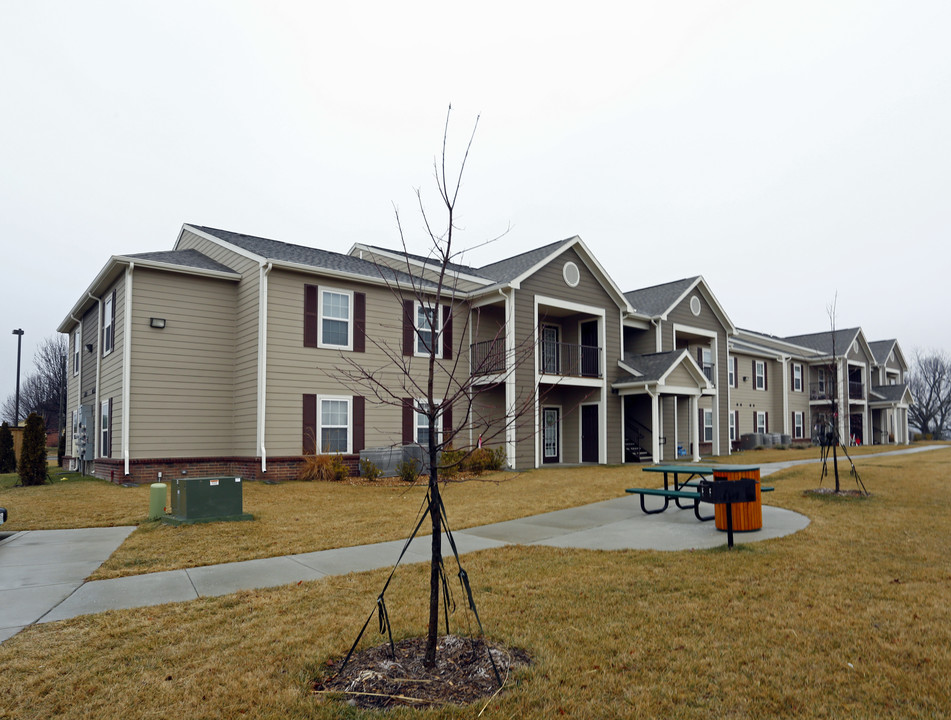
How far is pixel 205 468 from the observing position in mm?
17125

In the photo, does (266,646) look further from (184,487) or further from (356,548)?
(184,487)

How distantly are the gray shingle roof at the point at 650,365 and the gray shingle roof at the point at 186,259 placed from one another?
45.6ft

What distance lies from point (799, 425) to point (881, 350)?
14.9m

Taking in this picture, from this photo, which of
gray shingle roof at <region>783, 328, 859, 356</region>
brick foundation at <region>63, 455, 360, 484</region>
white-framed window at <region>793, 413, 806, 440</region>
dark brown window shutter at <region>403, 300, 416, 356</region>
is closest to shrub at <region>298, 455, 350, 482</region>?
brick foundation at <region>63, 455, 360, 484</region>

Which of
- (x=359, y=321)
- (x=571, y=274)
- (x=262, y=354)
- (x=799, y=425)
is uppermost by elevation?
(x=571, y=274)

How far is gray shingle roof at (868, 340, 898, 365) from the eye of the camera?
→ 47.7m

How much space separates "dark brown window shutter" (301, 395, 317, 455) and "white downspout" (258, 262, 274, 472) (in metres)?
1.16

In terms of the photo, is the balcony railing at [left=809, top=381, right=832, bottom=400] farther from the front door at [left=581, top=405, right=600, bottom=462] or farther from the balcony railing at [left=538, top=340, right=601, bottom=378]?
the balcony railing at [left=538, top=340, right=601, bottom=378]

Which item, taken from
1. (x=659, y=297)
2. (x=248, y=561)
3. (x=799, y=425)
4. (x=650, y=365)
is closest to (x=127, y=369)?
(x=248, y=561)

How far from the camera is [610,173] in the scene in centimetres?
2889

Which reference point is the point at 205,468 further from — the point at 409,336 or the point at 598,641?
the point at 598,641

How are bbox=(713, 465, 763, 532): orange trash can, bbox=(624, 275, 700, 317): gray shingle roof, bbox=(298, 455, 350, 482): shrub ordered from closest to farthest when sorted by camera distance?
bbox=(713, 465, 763, 532): orange trash can, bbox=(298, 455, 350, 482): shrub, bbox=(624, 275, 700, 317): gray shingle roof

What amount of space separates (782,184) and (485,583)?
2627 centimetres

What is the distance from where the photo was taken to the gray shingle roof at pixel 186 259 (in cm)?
1705
